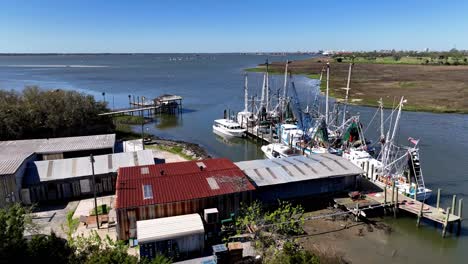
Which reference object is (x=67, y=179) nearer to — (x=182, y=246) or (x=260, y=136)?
(x=182, y=246)

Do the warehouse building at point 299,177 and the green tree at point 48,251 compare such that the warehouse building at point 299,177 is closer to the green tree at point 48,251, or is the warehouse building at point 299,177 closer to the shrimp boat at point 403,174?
the shrimp boat at point 403,174

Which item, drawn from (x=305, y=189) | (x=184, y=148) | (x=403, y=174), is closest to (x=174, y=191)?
(x=305, y=189)

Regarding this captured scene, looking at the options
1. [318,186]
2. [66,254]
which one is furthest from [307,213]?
[66,254]

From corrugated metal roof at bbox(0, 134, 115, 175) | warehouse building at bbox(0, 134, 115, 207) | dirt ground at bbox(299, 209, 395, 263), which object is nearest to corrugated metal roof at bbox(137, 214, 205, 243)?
dirt ground at bbox(299, 209, 395, 263)

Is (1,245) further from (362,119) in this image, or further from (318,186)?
(362,119)

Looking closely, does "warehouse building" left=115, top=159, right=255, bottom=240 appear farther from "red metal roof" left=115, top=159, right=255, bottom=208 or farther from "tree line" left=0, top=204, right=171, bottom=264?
"tree line" left=0, top=204, right=171, bottom=264

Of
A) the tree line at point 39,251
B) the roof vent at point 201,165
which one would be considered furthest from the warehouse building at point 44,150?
the tree line at point 39,251
